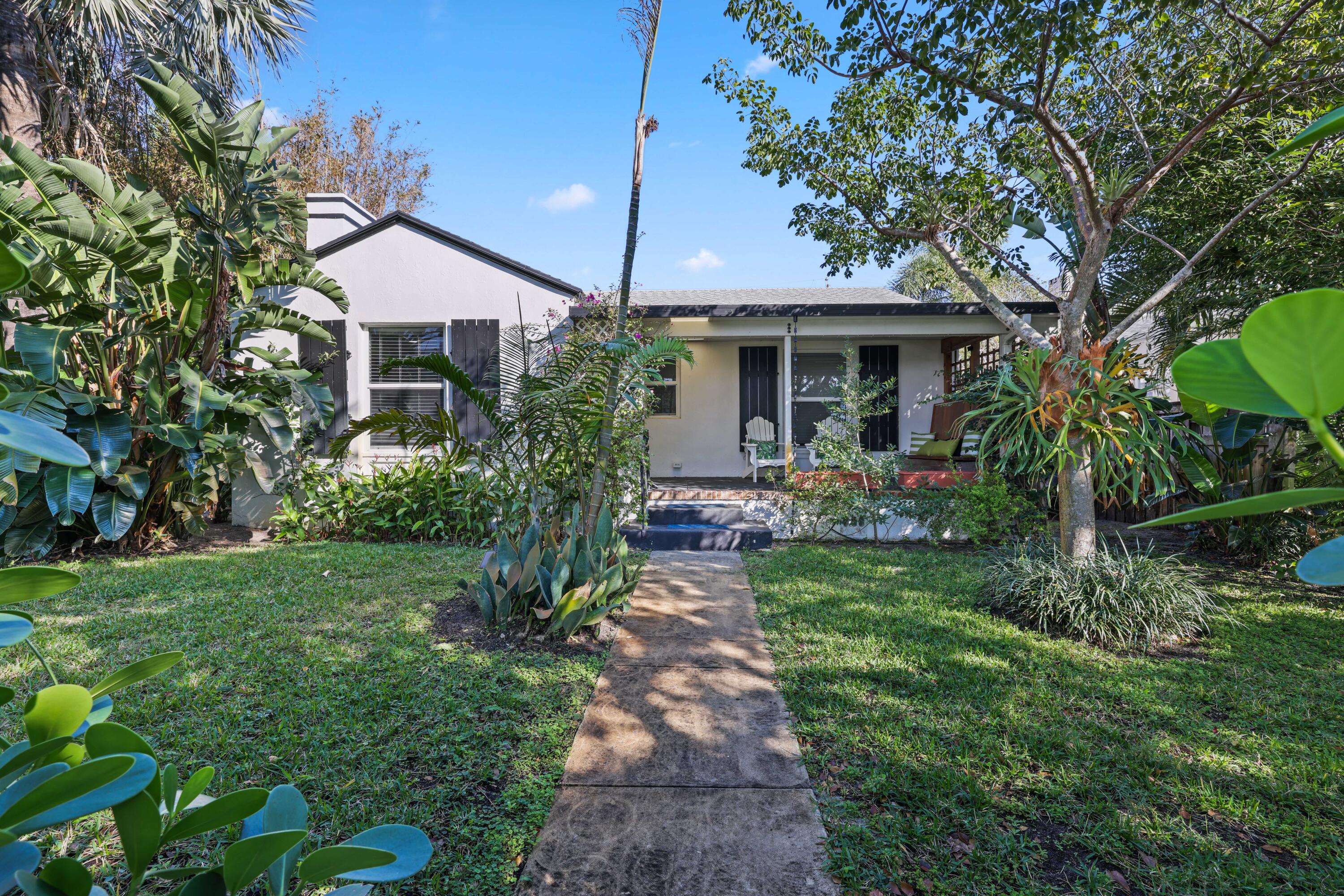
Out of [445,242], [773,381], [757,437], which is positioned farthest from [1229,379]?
[773,381]

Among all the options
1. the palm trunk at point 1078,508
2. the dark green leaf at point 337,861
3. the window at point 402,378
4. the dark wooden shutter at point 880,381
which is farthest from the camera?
the dark wooden shutter at point 880,381

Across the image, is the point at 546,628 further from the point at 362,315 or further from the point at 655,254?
the point at 362,315

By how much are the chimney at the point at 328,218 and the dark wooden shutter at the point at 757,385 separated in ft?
21.3

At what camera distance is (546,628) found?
179 inches

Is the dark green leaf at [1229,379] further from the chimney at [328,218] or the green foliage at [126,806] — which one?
the chimney at [328,218]

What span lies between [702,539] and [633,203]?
4461 millimetres

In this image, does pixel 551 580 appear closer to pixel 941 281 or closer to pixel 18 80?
pixel 18 80

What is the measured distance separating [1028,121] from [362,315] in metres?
8.24

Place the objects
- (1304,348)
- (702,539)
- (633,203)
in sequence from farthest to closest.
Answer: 1. (702,539)
2. (633,203)
3. (1304,348)

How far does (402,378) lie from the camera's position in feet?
30.7

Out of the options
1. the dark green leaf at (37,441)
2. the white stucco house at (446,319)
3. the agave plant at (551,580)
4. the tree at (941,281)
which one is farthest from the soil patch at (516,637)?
the tree at (941,281)

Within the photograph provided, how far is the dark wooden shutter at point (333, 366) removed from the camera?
8.98 meters

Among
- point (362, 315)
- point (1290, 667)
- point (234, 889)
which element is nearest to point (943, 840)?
point (234, 889)

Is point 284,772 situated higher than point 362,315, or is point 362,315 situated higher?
point 362,315
